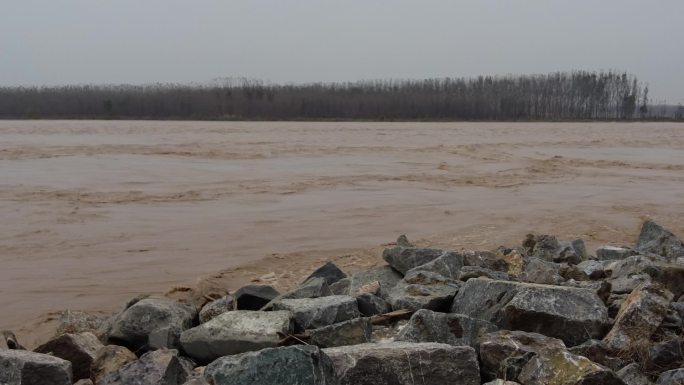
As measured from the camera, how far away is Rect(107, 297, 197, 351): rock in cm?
427

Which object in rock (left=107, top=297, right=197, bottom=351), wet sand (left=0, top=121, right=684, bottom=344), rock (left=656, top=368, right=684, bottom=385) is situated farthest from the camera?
wet sand (left=0, top=121, right=684, bottom=344)

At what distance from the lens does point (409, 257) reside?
19.0 feet

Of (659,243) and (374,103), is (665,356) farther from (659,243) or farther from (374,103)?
(374,103)

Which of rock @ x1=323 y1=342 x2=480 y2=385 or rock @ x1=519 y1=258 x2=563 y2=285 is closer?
rock @ x1=323 y1=342 x2=480 y2=385

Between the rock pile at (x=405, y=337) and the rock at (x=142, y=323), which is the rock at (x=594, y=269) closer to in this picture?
the rock pile at (x=405, y=337)

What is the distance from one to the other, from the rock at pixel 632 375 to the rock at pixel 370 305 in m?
1.61

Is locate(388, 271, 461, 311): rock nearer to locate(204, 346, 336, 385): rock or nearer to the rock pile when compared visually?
the rock pile

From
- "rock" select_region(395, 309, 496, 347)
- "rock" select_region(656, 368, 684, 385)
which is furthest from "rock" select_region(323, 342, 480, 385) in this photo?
"rock" select_region(656, 368, 684, 385)

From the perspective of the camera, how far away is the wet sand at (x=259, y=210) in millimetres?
7159

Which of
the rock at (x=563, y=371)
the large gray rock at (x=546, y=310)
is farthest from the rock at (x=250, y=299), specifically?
the rock at (x=563, y=371)

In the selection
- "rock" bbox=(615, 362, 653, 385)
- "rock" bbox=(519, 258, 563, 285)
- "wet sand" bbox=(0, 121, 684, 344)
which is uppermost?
"rock" bbox=(519, 258, 563, 285)

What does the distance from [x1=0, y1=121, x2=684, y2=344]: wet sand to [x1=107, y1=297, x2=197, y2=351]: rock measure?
1.58 meters

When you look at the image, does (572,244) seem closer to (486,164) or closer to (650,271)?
(650,271)

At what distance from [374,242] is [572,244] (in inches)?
106
